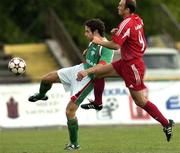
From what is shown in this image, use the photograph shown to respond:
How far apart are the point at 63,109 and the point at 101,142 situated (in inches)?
274

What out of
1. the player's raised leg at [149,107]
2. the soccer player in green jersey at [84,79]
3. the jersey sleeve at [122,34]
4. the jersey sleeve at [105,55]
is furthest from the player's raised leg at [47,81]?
the jersey sleeve at [122,34]

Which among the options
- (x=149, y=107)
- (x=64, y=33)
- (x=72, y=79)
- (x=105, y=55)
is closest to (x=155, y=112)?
(x=149, y=107)

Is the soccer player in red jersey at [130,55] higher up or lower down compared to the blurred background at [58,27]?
lower down

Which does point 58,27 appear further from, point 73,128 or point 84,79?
point 73,128

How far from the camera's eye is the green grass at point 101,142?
43.1 ft

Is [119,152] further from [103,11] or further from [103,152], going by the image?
[103,11]

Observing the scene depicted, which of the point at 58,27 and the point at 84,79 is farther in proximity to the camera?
the point at 58,27

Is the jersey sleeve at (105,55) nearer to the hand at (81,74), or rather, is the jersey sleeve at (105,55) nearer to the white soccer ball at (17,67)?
the hand at (81,74)

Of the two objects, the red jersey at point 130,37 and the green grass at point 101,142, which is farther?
the green grass at point 101,142

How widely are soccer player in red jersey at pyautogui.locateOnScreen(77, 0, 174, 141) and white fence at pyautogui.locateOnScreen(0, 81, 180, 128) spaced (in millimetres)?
8941

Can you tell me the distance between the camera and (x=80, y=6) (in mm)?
30609

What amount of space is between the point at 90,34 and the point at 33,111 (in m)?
9.18

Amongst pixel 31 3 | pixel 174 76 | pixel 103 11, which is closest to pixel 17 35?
pixel 31 3

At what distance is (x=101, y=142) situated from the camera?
15148mm
